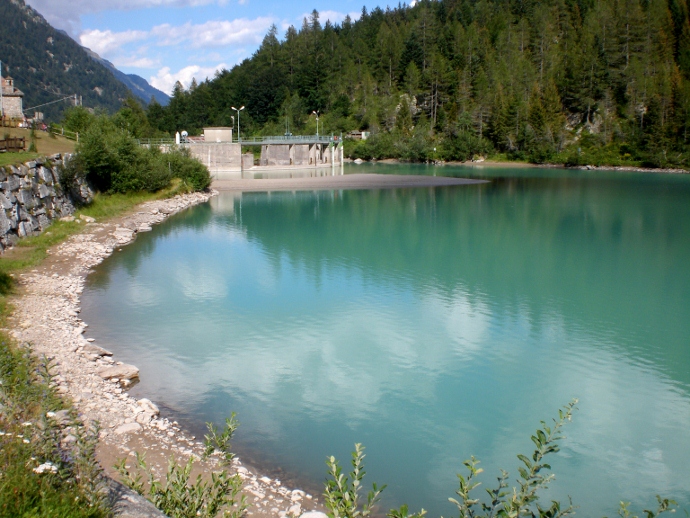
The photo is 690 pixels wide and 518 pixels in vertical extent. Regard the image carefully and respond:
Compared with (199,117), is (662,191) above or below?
below

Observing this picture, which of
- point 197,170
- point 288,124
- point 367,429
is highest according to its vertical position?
point 288,124

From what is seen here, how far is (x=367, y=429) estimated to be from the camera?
38.2 feet

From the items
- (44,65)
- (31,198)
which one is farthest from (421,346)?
(44,65)

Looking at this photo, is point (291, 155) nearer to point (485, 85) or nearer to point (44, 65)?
point (485, 85)

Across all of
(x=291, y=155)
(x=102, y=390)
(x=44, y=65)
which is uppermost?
(x=44, y=65)

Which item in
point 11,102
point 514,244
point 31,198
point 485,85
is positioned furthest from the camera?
point 485,85

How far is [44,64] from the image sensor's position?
547ft

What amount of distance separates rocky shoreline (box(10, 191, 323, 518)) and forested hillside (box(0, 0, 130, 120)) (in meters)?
131

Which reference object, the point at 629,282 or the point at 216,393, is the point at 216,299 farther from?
the point at 629,282

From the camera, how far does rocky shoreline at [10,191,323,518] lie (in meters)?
8.90

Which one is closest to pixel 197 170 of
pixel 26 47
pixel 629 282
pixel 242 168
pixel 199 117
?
pixel 242 168

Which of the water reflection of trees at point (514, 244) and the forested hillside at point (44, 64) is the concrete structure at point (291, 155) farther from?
the forested hillside at point (44, 64)

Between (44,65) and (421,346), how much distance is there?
180 m

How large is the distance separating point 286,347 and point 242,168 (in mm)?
68843
